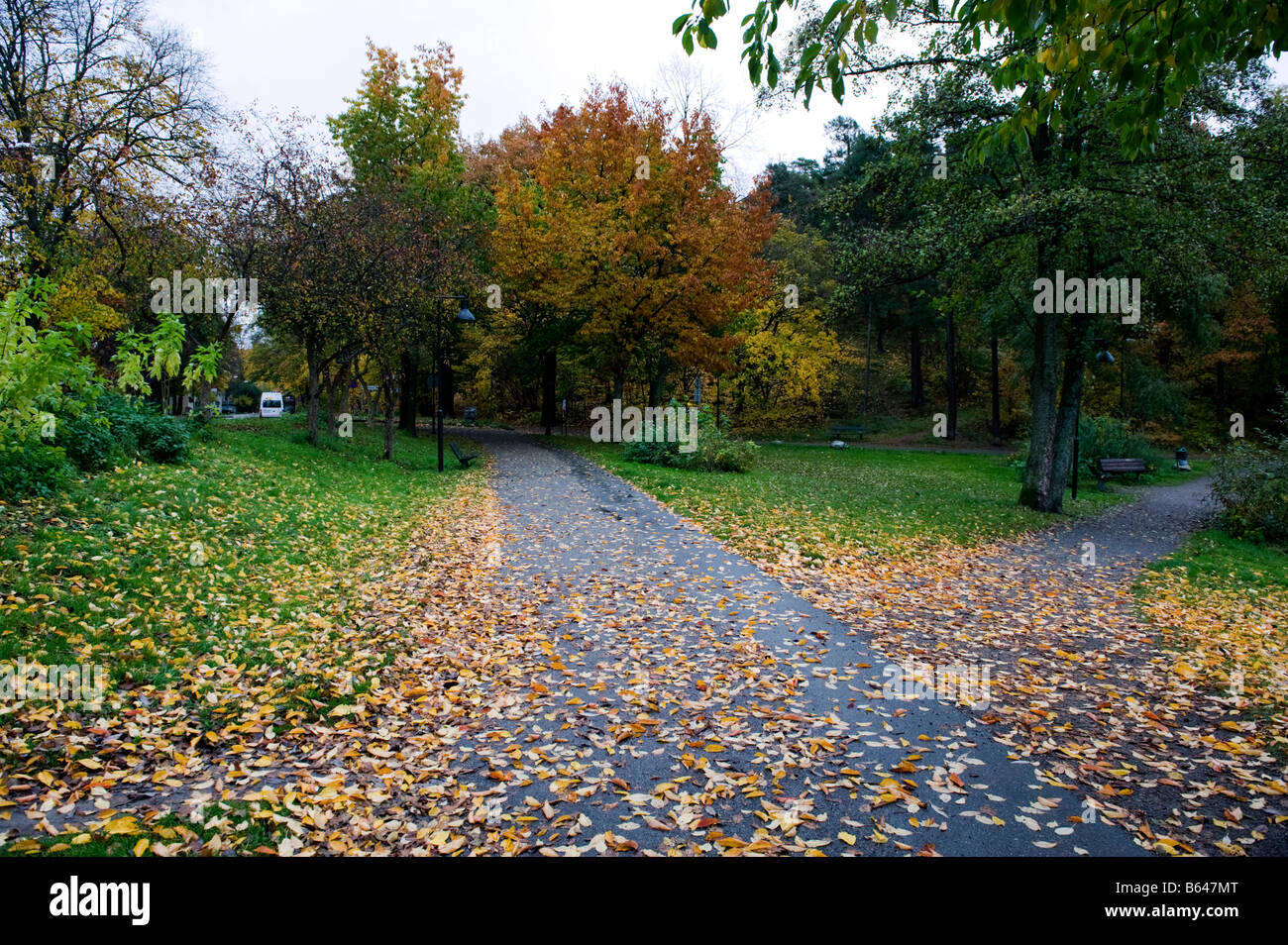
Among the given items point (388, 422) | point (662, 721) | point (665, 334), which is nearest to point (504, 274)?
point (665, 334)

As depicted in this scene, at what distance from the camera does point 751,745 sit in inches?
177

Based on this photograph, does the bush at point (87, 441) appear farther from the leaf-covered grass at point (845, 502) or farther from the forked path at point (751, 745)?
the leaf-covered grass at point (845, 502)

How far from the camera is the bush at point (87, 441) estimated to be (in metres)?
8.27

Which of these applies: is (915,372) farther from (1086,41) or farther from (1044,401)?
(1086,41)

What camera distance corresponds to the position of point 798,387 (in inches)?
1355

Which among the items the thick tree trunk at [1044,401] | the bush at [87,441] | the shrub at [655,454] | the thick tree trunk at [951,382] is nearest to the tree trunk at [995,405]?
the thick tree trunk at [951,382]

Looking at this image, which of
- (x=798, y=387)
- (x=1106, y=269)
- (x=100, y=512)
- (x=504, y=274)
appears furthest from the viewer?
(x=798, y=387)

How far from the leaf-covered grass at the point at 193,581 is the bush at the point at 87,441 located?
26cm

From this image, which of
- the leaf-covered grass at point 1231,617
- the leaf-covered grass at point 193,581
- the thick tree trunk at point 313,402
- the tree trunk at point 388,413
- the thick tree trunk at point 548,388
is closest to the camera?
the leaf-covered grass at point 193,581

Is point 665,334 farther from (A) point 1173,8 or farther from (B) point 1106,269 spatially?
(A) point 1173,8

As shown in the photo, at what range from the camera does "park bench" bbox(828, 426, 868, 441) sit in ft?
120

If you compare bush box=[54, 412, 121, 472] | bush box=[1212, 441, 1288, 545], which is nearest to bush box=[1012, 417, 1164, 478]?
bush box=[1212, 441, 1288, 545]

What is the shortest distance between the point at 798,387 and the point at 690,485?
Answer: 20.1 meters

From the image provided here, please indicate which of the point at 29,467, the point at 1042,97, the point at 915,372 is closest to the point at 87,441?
the point at 29,467
